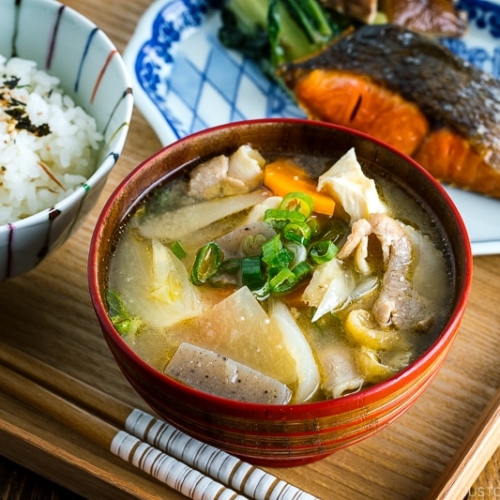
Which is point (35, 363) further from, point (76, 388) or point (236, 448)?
point (236, 448)

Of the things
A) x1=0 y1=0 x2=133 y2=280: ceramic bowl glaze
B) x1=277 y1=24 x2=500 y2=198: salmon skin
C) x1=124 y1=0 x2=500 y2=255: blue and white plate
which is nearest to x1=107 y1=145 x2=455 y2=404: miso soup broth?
x1=0 y1=0 x2=133 y2=280: ceramic bowl glaze

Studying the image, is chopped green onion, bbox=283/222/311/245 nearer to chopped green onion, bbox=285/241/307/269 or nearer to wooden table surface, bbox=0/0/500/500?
chopped green onion, bbox=285/241/307/269

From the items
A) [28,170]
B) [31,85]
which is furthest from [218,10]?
[28,170]

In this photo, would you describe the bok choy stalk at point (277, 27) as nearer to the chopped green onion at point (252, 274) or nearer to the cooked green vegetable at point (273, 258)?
the cooked green vegetable at point (273, 258)

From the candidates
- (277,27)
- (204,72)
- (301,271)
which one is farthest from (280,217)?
(277,27)

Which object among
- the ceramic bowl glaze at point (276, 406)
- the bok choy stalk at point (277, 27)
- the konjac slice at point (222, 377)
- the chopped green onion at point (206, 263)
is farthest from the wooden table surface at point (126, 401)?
the bok choy stalk at point (277, 27)

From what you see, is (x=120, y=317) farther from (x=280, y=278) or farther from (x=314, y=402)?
(x=314, y=402)
